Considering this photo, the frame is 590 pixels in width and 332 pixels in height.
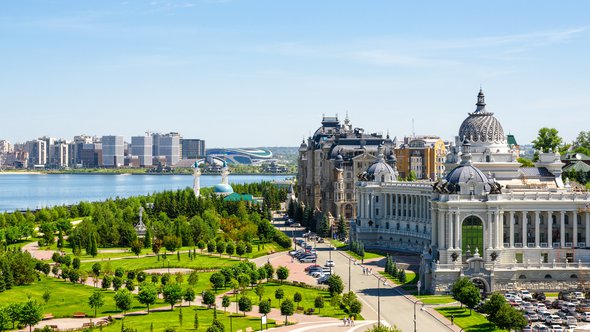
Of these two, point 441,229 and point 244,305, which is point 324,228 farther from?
point 244,305

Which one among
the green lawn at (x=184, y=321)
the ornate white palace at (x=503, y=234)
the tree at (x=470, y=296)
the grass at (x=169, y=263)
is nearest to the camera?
the green lawn at (x=184, y=321)

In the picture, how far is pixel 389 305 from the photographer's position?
7438cm

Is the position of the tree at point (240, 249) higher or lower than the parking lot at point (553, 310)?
higher

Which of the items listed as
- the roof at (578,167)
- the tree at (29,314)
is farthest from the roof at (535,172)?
the tree at (29,314)

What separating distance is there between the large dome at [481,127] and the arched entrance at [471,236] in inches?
695

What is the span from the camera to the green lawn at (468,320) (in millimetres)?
65812

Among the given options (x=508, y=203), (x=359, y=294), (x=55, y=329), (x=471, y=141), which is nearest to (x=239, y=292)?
(x=359, y=294)

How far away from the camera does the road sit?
218ft

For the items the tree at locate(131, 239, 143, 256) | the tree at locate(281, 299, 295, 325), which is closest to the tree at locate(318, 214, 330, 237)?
the tree at locate(131, 239, 143, 256)

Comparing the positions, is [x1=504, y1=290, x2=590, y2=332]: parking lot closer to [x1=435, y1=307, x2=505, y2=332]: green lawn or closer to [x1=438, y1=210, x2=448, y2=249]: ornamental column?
[x1=435, y1=307, x2=505, y2=332]: green lawn

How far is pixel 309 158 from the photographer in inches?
6471

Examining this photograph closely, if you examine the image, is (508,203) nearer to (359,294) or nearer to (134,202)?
(359,294)

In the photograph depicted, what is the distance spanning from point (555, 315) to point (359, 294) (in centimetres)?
Result: 1874

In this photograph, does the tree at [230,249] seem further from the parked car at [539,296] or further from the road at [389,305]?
the parked car at [539,296]
